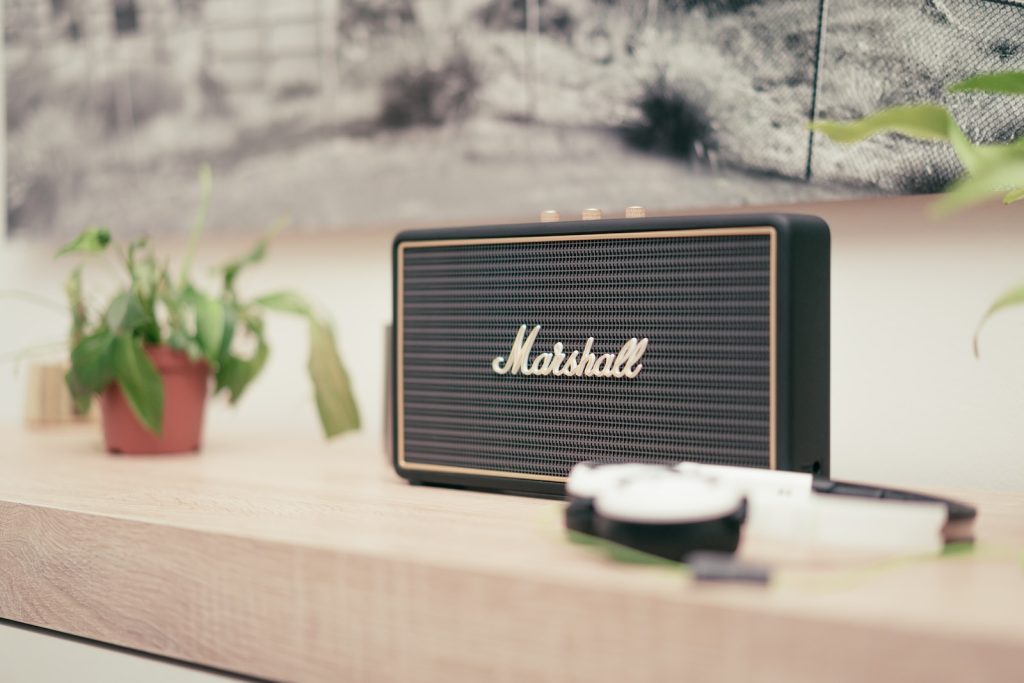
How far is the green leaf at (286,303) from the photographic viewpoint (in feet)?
2.97

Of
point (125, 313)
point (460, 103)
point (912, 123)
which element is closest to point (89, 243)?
point (125, 313)

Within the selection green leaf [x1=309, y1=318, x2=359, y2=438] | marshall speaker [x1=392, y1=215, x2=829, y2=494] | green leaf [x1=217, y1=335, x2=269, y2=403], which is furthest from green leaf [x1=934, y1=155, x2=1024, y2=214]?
green leaf [x1=217, y1=335, x2=269, y2=403]

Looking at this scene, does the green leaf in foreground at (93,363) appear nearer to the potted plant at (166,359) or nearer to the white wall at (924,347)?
the potted plant at (166,359)

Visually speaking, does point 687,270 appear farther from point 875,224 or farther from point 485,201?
point 485,201

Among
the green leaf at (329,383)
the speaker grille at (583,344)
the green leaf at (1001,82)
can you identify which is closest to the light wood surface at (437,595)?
the speaker grille at (583,344)

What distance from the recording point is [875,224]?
32.1 inches

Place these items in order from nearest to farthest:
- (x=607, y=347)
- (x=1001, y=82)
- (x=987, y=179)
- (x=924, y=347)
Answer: (x=987, y=179), (x=1001, y=82), (x=607, y=347), (x=924, y=347)

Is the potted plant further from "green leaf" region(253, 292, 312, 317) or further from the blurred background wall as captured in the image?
the blurred background wall

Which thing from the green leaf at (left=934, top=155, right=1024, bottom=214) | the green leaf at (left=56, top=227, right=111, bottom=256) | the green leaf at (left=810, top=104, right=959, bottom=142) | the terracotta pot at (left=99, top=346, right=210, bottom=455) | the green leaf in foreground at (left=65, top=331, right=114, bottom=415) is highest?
the green leaf at (left=810, top=104, right=959, bottom=142)

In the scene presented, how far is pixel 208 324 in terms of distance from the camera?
2.98 feet

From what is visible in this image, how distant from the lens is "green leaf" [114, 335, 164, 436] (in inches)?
34.2

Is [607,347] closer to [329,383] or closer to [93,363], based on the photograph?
[329,383]

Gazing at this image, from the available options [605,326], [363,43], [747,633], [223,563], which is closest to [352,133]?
[363,43]

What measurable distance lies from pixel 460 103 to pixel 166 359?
0.41 meters
